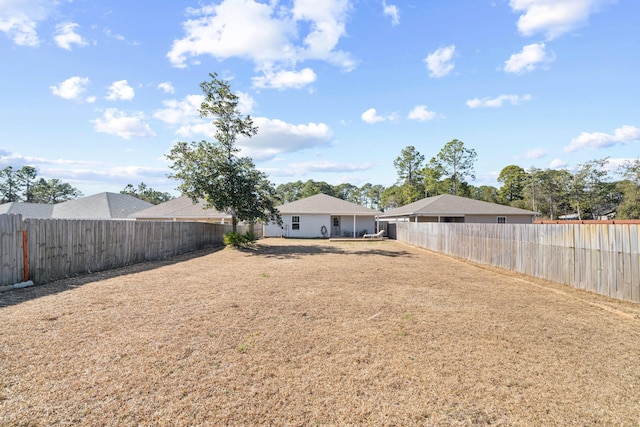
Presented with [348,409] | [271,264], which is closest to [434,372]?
[348,409]

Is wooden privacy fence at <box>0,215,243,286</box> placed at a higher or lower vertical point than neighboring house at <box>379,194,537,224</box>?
lower

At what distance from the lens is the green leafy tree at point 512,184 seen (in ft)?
201

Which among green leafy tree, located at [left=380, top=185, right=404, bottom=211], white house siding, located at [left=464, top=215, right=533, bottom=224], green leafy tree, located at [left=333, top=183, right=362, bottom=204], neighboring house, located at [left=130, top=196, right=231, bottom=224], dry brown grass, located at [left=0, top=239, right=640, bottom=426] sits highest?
→ green leafy tree, located at [left=333, top=183, right=362, bottom=204]

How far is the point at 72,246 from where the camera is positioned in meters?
9.23

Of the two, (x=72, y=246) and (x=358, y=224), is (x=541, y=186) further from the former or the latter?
(x=72, y=246)

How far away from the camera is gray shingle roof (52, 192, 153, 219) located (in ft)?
99.2

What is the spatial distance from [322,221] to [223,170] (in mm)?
13412

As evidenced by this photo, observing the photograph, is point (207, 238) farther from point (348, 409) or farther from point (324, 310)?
point (348, 409)

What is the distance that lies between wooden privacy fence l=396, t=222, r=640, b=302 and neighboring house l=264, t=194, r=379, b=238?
15.9 meters

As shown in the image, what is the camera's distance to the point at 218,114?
1883 centimetres

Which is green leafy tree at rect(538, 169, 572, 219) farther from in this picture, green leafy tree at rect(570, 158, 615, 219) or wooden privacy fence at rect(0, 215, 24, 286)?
wooden privacy fence at rect(0, 215, 24, 286)

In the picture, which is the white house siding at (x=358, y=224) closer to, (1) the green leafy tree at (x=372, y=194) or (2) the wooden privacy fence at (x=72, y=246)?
(2) the wooden privacy fence at (x=72, y=246)

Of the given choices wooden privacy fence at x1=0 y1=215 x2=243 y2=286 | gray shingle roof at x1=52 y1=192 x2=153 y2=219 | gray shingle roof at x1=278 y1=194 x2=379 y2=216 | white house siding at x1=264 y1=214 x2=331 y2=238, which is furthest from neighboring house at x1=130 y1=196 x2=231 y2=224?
wooden privacy fence at x1=0 y1=215 x2=243 y2=286

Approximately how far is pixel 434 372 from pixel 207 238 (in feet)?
61.4
